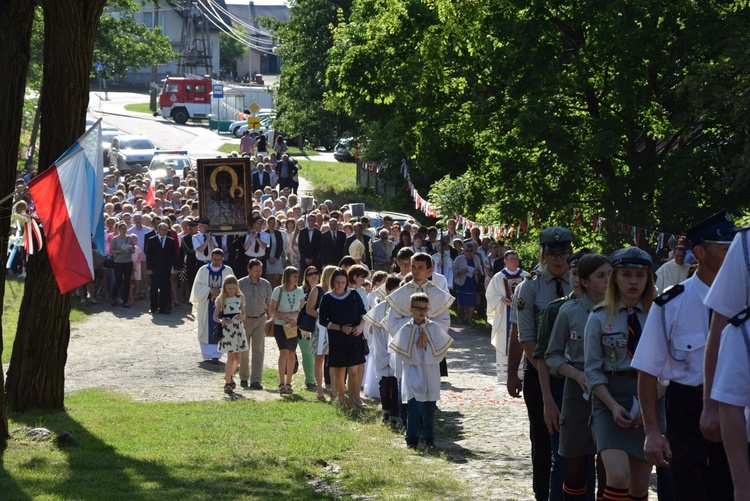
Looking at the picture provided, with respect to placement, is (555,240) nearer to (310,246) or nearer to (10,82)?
(10,82)

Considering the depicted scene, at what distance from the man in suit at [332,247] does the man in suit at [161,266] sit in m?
3.03

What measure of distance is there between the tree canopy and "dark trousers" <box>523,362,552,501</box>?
36.7 feet

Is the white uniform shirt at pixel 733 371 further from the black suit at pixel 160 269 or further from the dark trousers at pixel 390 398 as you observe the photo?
the black suit at pixel 160 269

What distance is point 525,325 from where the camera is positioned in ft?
26.2

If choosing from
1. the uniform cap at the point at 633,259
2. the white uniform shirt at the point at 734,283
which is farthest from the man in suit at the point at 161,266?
the white uniform shirt at the point at 734,283

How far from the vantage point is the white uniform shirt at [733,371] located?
13.5ft

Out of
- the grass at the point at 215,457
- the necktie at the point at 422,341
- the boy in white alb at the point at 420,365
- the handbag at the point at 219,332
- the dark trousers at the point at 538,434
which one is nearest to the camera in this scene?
the dark trousers at the point at 538,434

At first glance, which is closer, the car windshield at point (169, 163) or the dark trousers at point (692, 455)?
the dark trousers at point (692, 455)

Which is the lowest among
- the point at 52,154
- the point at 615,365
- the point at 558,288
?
the point at 615,365

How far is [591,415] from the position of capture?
6832 mm

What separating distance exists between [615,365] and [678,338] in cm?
96

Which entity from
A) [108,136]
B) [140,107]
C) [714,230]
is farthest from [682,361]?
[140,107]

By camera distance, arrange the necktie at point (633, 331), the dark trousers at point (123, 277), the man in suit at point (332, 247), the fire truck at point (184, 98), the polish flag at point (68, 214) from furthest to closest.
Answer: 1. the fire truck at point (184, 98)
2. the man in suit at point (332, 247)
3. the dark trousers at point (123, 277)
4. the polish flag at point (68, 214)
5. the necktie at point (633, 331)

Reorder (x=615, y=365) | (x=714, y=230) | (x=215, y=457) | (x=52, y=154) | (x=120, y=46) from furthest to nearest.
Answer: (x=120, y=46) → (x=52, y=154) → (x=215, y=457) → (x=615, y=365) → (x=714, y=230)
